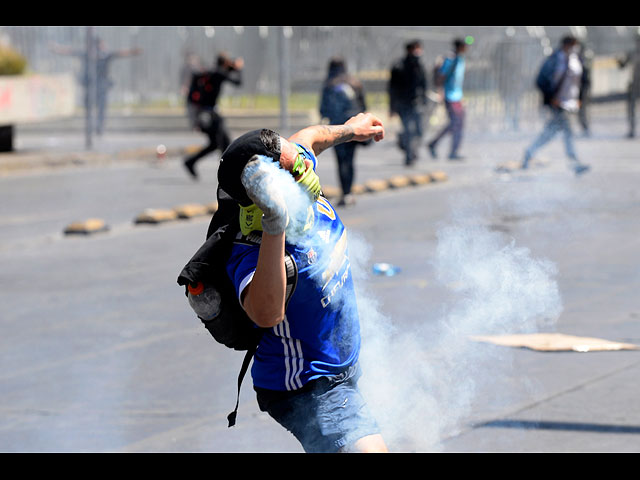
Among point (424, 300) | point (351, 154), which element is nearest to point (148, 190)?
point (351, 154)

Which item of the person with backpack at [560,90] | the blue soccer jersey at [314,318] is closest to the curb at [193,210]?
the person with backpack at [560,90]

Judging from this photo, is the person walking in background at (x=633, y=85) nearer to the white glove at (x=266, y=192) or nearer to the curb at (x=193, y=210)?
the curb at (x=193, y=210)

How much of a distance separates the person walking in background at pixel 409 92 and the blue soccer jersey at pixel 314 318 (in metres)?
14.6

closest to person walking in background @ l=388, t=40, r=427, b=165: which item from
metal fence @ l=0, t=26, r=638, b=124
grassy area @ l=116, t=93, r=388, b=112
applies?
metal fence @ l=0, t=26, r=638, b=124

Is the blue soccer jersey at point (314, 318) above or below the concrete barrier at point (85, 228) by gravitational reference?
above

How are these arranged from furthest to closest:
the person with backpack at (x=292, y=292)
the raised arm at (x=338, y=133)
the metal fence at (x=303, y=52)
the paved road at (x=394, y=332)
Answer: the metal fence at (x=303, y=52) < the paved road at (x=394, y=332) < the raised arm at (x=338, y=133) < the person with backpack at (x=292, y=292)

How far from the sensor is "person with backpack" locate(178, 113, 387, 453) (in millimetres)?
2984

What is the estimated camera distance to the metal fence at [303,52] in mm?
26766

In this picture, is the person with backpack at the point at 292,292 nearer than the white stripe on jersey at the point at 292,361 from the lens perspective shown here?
Yes

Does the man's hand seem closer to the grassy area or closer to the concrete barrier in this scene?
the concrete barrier

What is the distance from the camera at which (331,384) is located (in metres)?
3.38

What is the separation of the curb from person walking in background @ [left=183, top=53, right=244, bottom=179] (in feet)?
7.57

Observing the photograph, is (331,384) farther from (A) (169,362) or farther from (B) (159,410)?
(A) (169,362)

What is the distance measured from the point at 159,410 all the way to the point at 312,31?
850 inches
